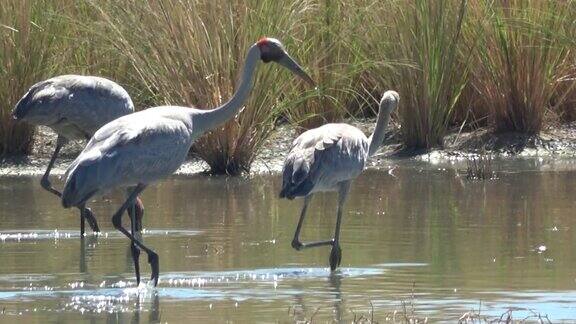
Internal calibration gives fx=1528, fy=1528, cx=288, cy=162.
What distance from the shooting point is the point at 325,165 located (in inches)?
424

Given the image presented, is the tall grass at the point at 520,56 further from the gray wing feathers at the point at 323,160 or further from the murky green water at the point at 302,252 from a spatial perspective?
the gray wing feathers at the point at 323,160

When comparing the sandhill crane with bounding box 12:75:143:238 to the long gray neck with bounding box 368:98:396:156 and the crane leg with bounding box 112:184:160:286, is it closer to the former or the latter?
the long gray neck with bounding box 368:98:396:156

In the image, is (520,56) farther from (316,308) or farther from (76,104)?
(316,308)

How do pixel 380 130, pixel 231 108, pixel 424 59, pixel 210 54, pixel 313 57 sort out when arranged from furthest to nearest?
pixel 313 57
pixel 424 59
pixel 210 54
pixel 380 130
pixel 231 108

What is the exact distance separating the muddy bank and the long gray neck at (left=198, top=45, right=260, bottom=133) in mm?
4537

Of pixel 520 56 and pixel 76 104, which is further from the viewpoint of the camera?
pixel 520 56

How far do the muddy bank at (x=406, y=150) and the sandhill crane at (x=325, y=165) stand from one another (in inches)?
183

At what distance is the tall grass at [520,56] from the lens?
1647 cm

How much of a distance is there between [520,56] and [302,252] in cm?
579

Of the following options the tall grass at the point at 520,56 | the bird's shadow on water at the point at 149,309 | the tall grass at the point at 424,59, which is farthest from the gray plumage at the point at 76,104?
the tall grass at the point at 520,56

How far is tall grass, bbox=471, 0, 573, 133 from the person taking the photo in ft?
54.0

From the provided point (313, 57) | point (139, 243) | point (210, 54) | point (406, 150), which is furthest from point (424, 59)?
point (139, 243)

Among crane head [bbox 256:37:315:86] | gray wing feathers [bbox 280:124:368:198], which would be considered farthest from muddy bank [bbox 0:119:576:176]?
gray wing feathers [bbox 280:124:368:198]

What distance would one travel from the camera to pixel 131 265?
36.1 ft
